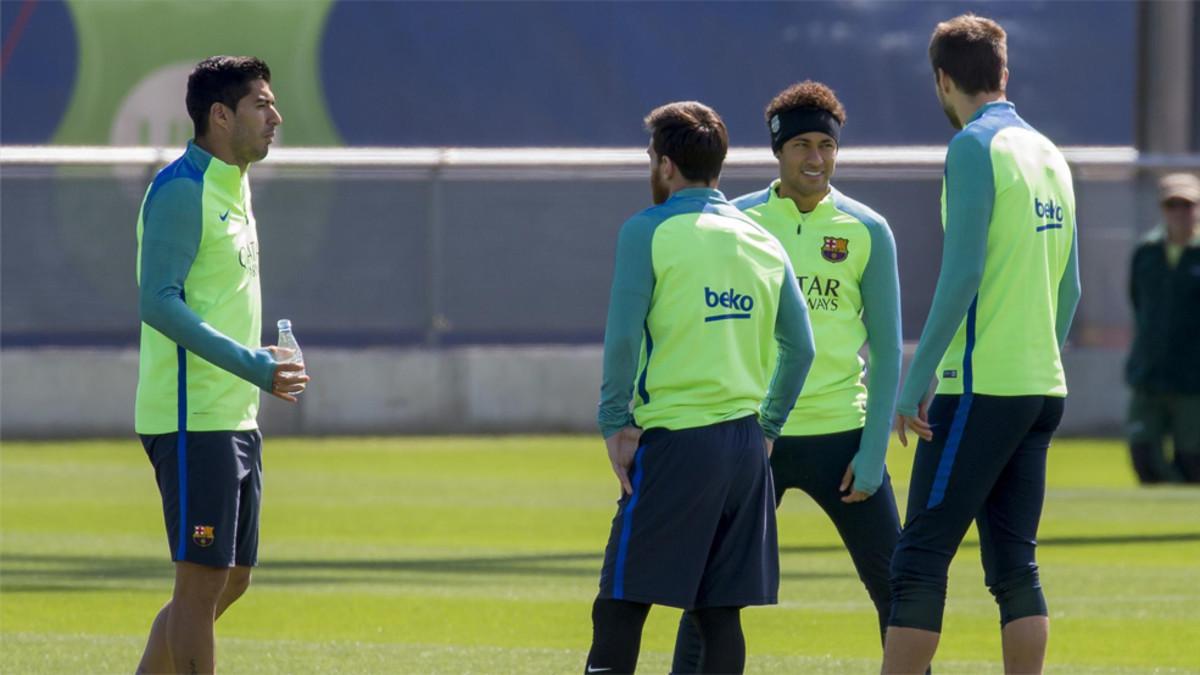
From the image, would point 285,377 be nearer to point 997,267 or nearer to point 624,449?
point 624,449

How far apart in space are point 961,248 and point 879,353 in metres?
0.70

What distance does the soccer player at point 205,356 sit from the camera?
581cm

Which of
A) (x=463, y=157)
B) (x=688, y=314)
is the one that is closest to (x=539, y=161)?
(x=463, y=157)

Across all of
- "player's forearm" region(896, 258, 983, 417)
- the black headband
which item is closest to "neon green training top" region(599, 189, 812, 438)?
"player's forearm" region(896, 258, 983, 417)

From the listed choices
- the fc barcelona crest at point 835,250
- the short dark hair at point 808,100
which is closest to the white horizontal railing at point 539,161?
the short dark hair at point 808,100

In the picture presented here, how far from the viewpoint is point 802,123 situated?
21.9ft

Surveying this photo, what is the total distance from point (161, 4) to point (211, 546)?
19.1 meters

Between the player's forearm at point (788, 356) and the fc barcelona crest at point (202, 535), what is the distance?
157 centimetres

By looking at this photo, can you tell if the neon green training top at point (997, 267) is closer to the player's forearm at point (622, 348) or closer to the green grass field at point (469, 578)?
the player's forearm at point (622, 348)

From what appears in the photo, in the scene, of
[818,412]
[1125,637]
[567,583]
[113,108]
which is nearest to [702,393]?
[818,412]

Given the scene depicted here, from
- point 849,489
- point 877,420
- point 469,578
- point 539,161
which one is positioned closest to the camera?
point 877,420

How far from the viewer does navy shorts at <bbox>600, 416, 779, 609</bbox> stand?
555 cm

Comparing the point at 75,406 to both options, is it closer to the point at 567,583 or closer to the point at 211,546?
the point at 567,583

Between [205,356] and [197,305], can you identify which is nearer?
[205,356]
